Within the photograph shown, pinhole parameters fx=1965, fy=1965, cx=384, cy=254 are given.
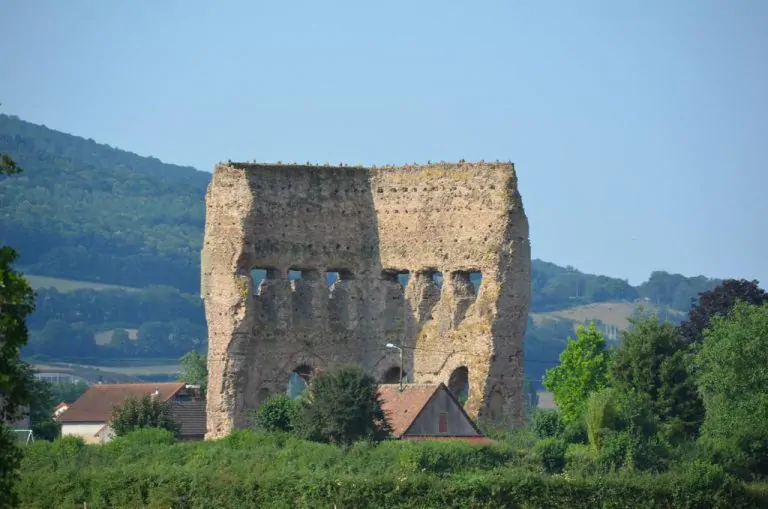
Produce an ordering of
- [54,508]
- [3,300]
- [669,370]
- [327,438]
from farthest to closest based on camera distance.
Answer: [669,370] → [327,438] → [54,508] → [3,300]

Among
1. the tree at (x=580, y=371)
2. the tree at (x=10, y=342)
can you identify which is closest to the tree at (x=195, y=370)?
the tree at (x=580, y=371)

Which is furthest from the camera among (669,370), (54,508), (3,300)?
(669,370)

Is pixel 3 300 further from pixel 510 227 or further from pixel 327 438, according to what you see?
pixel 510 227

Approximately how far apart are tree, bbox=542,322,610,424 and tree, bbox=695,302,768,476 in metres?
6.57

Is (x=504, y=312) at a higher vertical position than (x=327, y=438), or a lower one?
higher

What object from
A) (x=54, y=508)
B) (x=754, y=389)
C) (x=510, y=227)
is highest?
(x=510, y=227)

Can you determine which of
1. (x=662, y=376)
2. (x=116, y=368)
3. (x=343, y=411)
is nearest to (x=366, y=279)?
(x=343, y=411)

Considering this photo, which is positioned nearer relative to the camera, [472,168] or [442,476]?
[442,476]

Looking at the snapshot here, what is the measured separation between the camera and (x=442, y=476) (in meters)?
39.4

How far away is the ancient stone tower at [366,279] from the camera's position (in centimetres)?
4588

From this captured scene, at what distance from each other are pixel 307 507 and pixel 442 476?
3.79 metres

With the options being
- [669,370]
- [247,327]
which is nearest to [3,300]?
[247,327]

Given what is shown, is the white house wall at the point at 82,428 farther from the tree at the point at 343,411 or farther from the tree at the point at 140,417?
the tree at the point at 343,411

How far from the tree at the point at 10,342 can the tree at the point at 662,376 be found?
25.2 m
